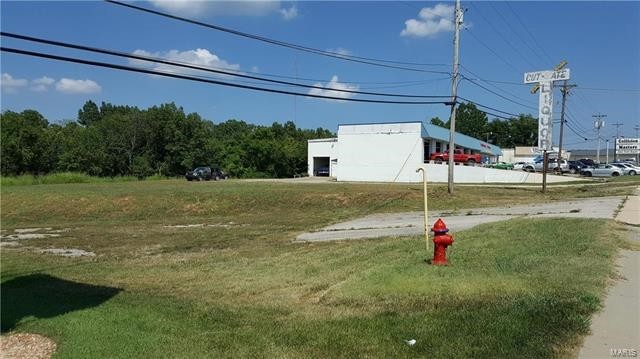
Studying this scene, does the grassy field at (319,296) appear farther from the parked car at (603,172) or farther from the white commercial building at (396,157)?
the parked car at (603,172)

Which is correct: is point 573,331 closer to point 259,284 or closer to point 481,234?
point 259,284

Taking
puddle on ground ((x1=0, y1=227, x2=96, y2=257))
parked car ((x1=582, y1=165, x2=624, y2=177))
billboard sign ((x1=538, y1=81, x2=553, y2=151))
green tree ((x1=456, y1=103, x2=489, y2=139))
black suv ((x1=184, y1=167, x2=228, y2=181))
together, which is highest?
green tree ((x1=456, y1=103, x2=489, y2=139))

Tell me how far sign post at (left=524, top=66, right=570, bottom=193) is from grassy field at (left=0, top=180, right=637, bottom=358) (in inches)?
769

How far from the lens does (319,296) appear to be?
8.86m

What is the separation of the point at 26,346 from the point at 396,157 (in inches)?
2156

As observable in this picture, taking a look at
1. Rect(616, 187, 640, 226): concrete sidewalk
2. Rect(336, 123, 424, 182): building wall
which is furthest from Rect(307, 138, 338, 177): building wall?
Rect(616, 187, 640, 226): concrete sidewalk

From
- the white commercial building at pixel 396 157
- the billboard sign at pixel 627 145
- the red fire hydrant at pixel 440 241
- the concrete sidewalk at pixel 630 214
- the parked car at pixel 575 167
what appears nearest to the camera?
the red fire hydrant at pixel 440 241

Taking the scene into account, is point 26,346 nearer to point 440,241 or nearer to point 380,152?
point 440,241

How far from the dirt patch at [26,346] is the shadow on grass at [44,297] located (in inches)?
20.3

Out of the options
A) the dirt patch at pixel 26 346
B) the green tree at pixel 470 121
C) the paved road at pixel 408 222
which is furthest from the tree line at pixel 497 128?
the dirt patch at pixel 26 346

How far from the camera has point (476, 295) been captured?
7.38 metres

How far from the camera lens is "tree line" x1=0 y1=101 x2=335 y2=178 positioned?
314 feet

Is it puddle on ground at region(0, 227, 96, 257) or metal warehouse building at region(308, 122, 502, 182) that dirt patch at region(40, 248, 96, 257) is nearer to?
puddle on ground at region(0, 227, 96, 257)

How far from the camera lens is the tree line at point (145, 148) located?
95.6 m
